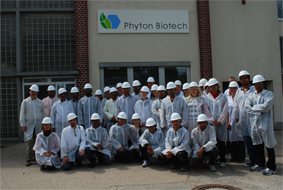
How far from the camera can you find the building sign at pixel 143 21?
9656 mm

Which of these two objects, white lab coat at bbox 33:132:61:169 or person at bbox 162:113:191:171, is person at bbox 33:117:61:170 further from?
person at bbox 162:113:191:171

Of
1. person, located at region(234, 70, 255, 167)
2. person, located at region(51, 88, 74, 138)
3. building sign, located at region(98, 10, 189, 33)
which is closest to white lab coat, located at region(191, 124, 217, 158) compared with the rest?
person, located at region(234, 70, 255, 167)

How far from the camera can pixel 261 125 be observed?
479 cm

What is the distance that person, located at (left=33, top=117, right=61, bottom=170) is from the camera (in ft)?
18.0

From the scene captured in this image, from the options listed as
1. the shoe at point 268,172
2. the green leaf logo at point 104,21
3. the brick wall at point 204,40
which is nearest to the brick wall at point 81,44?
the green leaf logo at point 104,21

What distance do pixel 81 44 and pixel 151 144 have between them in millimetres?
5627

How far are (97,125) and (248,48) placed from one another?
27.1 ft

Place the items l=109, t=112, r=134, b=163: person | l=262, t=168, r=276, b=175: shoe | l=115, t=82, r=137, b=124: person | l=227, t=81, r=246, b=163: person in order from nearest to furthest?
l=262, t=168, r=276, b=175: shoe < l=227, t=81, r=246, b=163: person < l=109, t=112, r=134, b=163: person < l=115, t=82, r=137, b=124: person

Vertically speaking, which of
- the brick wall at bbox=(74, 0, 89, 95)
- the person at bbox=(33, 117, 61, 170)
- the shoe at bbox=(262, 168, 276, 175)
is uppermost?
the brick wall at bbox=(74, 0, 89, 95)

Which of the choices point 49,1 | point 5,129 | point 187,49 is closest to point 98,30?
point 49,1

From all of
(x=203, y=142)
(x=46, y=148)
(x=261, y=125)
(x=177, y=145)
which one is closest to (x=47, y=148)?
(x=46, y=148)

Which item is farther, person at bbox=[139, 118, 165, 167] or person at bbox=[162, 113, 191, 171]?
person at bbox=[139, 118, 165, 167]

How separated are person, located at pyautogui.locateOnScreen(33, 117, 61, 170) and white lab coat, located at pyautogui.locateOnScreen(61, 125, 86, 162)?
0.89ft

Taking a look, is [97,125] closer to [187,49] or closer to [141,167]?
[141,167]
